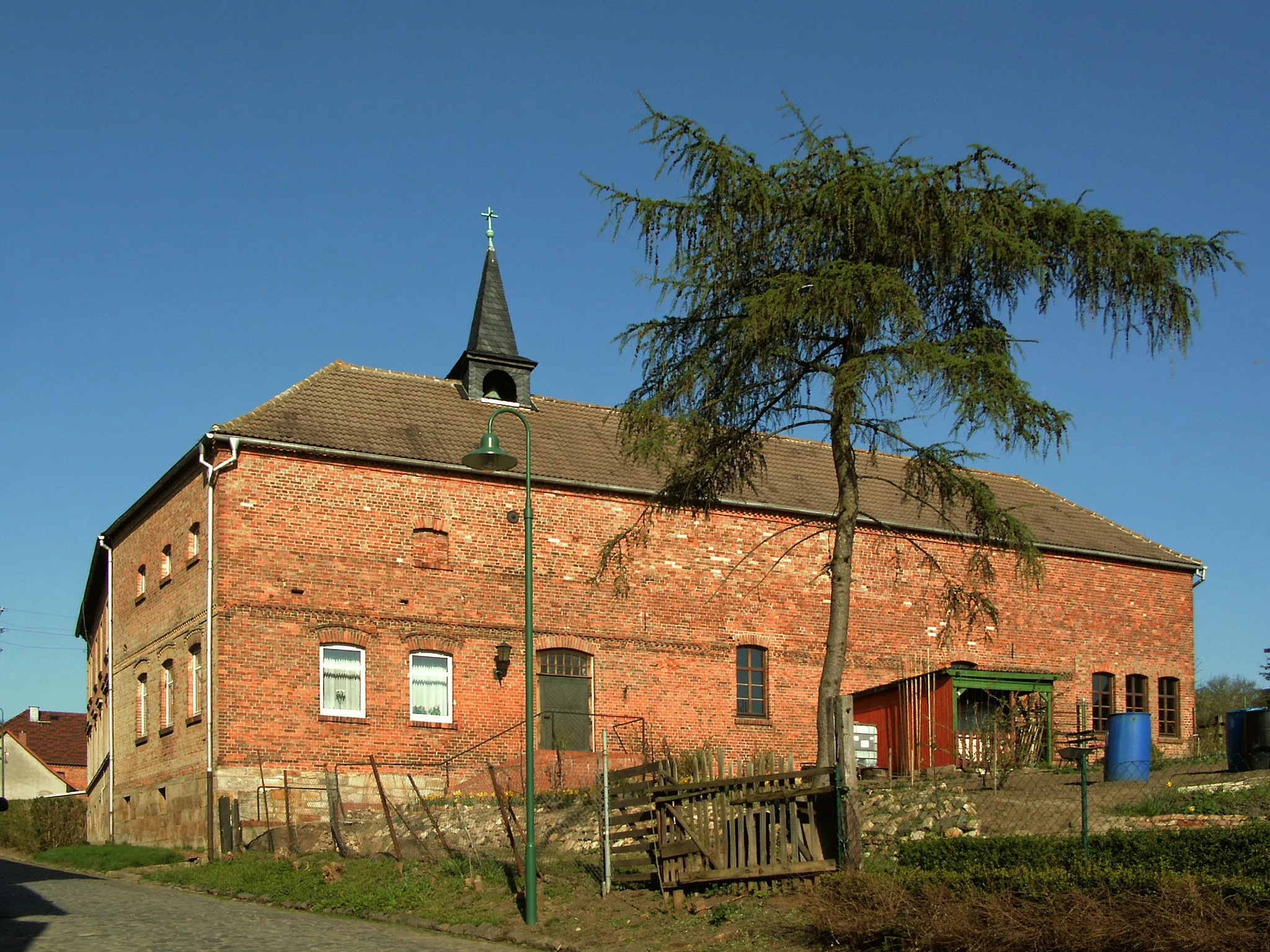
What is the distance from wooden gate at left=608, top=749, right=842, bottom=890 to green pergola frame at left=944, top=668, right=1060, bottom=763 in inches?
433

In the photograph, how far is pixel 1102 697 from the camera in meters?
33.2

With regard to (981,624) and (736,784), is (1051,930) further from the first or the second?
(981,624)

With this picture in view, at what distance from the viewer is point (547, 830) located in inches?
746

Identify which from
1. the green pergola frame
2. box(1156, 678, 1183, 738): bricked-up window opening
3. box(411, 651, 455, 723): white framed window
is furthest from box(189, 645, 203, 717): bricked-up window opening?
box(1156, 678, 1183, 738): bricked-up window opening

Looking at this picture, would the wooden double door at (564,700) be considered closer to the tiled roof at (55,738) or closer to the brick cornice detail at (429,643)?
the brick cornice detail at (429,643)

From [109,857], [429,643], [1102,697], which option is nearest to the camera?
[109,857]

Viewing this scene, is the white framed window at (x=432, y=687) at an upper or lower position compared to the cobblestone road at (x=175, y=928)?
upper

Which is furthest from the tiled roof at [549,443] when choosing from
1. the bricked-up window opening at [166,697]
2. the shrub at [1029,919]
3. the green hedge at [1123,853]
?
the shrub at [1029,919]

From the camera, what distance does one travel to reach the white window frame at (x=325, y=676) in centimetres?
2448

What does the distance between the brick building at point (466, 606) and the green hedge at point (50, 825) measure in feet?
3.39

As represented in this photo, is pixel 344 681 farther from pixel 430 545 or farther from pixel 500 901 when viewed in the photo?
pixel 500 901

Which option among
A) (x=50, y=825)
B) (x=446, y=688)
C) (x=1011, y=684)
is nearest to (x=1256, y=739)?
(x=1011, y=684)

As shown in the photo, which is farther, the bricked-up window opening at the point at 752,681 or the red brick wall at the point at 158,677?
the bricked-up window opening at the point at 752,681

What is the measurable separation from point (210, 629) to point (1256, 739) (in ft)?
56.6
